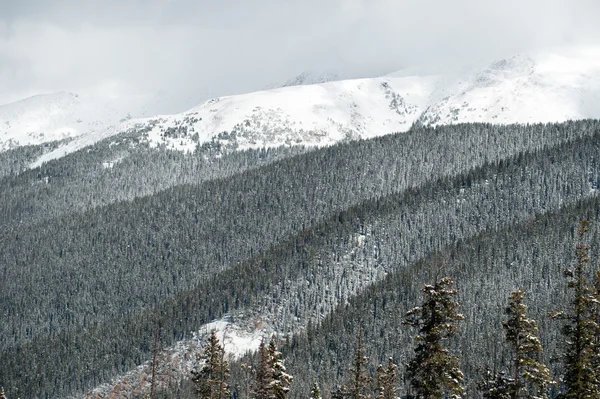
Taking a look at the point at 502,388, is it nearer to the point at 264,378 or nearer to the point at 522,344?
the point at 522,344

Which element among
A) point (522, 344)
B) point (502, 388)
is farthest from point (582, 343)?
point (502, 388)

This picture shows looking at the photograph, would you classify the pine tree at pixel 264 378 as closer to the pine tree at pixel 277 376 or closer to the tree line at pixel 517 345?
the pine tree at pixel 277 376

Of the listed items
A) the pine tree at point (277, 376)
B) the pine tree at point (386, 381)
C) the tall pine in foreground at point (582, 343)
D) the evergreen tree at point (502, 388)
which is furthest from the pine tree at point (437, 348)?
the pine tree at point (386, 381)

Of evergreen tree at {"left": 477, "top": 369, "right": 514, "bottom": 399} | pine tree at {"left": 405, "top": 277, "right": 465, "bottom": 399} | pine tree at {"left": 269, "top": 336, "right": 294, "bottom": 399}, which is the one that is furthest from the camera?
pine tree at {"left": 269, "top": 336, "right": 294, "bottom": 399}

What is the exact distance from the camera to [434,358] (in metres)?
40.5

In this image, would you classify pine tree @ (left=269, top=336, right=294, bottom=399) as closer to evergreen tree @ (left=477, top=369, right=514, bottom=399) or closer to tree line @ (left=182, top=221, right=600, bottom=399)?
tree line @ (left=182, top=221, right=600, bottom=399)

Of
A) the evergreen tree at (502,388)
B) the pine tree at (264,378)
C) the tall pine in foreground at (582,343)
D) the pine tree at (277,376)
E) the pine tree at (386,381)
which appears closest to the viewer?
the tall pine in foreground at (582,343)

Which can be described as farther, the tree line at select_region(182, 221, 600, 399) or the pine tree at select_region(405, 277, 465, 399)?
the tree line at select_region(182, 221, 600, 399)

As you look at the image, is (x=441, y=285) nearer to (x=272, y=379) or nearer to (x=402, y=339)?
(x=272, y=379)

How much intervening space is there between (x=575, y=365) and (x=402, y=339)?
157 meters

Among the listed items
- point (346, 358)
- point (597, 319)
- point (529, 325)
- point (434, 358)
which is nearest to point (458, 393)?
point (434, 358)

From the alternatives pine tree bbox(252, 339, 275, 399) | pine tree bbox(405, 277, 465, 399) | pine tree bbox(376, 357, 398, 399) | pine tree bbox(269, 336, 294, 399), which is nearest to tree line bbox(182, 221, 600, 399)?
pine tree bbox(405, 277, 465, 399)

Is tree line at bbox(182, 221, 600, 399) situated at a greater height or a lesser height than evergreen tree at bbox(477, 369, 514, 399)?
greater

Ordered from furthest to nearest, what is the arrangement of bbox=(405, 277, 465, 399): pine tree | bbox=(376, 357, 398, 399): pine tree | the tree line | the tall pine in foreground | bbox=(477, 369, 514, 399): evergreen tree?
bbox=(376, 357, 398, 399): pine tree → bbox=(477, 369, 514, 399): evergreen tree → the tall pine in foreground → the tree line → bbox=(405, 277, 465, 399): pine tree
